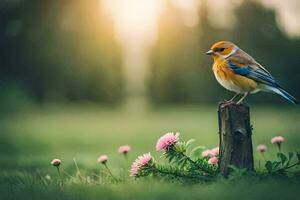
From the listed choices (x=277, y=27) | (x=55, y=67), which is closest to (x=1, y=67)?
(x=55, y=67)

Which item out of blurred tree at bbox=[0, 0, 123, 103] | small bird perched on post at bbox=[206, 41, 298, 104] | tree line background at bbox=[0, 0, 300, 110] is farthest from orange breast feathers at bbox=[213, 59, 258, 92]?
blurred tree at bbox=[0, 0, 123, 103]

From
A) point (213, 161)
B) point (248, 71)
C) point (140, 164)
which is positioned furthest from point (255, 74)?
point (140, 164)

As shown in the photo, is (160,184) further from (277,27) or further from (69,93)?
(69,93)

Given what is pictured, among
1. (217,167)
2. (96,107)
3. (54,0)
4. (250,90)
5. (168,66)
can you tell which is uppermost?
(54,0)

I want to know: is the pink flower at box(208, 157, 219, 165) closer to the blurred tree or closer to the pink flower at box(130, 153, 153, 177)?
the pink flower at box(130, 153, 153, 177)

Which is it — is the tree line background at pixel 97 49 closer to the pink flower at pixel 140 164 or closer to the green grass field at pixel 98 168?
the green grass field at pixel 98 168

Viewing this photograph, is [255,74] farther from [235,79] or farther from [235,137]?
[235,137]

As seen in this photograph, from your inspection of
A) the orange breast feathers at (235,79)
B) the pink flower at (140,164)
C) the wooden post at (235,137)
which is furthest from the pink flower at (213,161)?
the orange breast feathers at (235,79)

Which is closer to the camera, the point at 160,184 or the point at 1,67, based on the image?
the point at 160,184
